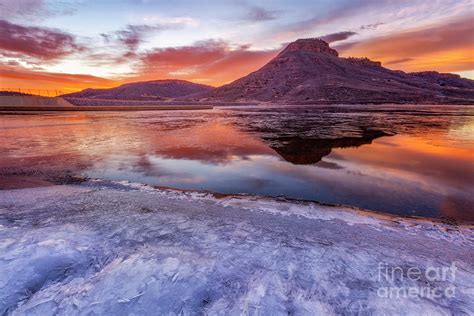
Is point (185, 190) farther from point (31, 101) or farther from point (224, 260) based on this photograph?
point (31, 101)

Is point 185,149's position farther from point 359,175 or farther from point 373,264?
point 373,264

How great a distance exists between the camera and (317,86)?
356ft

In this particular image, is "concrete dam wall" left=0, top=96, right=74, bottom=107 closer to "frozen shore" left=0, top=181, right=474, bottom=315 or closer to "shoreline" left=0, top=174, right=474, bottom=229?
"shoreline" left=0, top=174, right=474, bottom=229

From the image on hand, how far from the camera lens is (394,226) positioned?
4.75 meters

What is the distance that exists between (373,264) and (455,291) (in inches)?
33.9

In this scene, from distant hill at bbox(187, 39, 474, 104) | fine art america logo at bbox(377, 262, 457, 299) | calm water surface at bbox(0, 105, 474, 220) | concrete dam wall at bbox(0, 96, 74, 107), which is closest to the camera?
fine art america logo at bbox(377, 262, 457, 299)

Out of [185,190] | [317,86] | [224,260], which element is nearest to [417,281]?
[224,260]

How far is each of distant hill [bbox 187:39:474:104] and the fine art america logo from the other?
9535 centimetres

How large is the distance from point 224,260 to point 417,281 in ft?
7.88

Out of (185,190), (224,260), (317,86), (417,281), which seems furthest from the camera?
(317,86)

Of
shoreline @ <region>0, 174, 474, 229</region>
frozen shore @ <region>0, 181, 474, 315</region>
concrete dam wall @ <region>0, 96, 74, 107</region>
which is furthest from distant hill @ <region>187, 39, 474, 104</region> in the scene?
frozen shore @ <region>0, 181, 474, 315</region>

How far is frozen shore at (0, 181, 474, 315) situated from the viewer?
2.83 m

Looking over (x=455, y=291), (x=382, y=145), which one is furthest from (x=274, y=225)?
(x=382, y=145)

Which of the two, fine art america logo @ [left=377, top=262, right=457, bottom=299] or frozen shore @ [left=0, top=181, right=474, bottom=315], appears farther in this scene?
fine art america logo @ [left=377, top=262, right=457, bottom=299]
